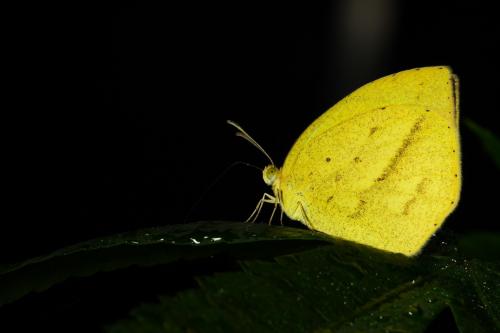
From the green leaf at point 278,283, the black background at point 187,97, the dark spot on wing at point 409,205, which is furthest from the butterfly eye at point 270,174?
the black background at point 187,97

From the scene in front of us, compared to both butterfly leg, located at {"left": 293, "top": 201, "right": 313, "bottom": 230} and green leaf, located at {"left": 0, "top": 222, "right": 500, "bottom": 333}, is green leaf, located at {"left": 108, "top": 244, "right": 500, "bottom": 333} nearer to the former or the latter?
green leaf, located at {"left": 0, "top": 222, "right": 500, "bottom": 333}

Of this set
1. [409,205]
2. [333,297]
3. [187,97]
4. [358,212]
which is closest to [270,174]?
[358,212]

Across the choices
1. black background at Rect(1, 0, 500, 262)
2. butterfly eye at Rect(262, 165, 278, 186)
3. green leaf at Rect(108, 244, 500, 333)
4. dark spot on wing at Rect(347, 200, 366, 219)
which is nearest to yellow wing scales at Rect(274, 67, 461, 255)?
dark spot on wing at Rect(347, 200, 366, 219)

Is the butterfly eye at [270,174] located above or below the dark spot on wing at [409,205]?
below

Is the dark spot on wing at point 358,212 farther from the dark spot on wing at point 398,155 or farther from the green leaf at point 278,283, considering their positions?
the green leaf at point 278,283

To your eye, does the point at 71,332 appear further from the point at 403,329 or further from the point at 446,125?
the point at 446,125

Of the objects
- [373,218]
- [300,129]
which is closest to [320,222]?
[373,218]
